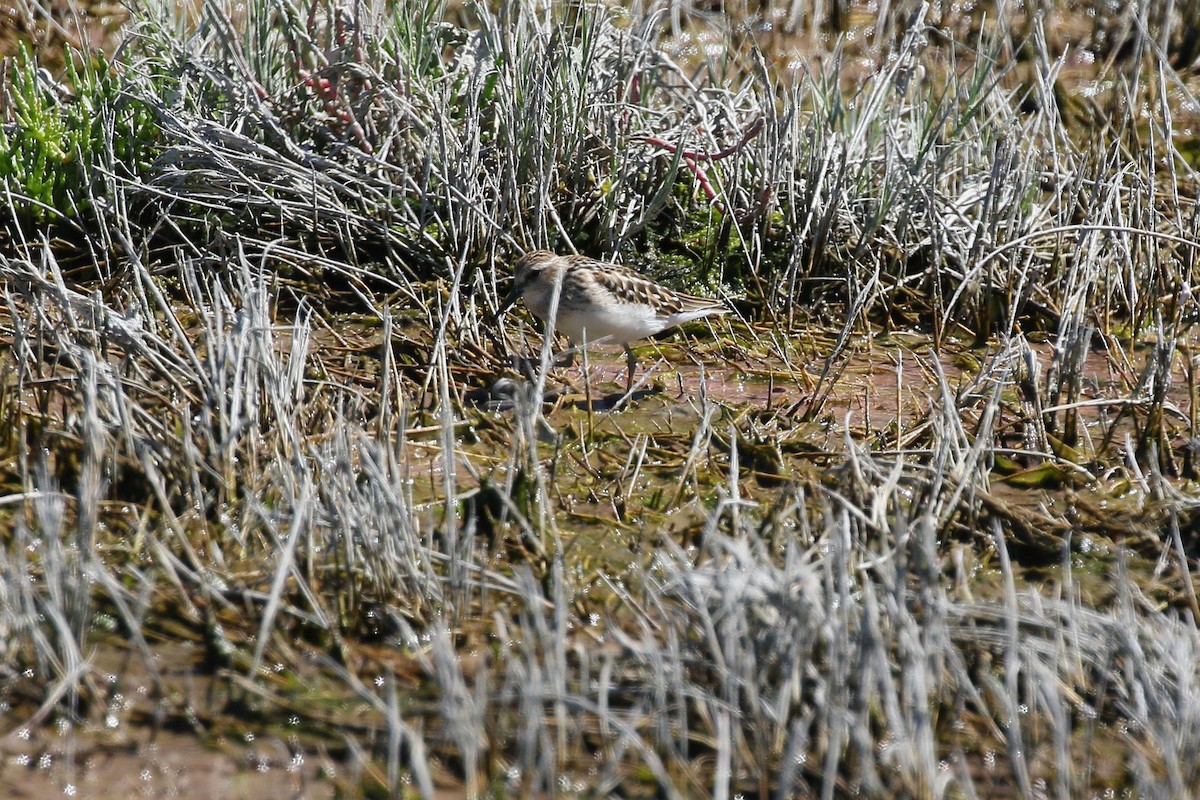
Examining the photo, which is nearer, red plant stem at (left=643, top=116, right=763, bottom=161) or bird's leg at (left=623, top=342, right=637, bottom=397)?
bird's leg at (left=623, top=342, right=637, bottom=397)

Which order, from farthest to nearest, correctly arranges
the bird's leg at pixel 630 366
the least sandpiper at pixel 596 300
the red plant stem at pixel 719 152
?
the red plant stem at pixel 719 152 < the bird's leg at pixel 630 366 < the least sandpiper at pixel 596 300

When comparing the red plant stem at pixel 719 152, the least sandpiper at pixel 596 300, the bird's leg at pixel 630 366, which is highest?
the red plant stem at pixel 719 152

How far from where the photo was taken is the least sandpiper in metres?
5.93

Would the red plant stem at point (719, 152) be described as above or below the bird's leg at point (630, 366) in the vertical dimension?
above

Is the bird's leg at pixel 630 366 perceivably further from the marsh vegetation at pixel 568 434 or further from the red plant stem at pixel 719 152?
the red plant stem at pixel 719 152


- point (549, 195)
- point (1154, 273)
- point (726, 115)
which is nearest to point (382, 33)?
point (549, 195)

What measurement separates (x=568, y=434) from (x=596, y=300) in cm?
66

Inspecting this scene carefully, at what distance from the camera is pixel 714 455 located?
5340 mm

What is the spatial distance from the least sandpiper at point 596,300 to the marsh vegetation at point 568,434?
249 millimetres

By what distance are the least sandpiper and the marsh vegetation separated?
25 cm

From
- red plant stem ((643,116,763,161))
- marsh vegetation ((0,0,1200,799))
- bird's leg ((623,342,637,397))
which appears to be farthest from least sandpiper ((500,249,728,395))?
red plant stem ((643,116,763,161))

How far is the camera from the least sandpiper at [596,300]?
5926mm

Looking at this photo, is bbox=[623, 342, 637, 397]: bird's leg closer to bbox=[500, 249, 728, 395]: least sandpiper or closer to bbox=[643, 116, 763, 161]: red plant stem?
bbox=[500, 249, 728, 395]: least sandpiper

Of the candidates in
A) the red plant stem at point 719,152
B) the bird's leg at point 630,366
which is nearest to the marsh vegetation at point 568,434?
the red plant stem at point 719,152
